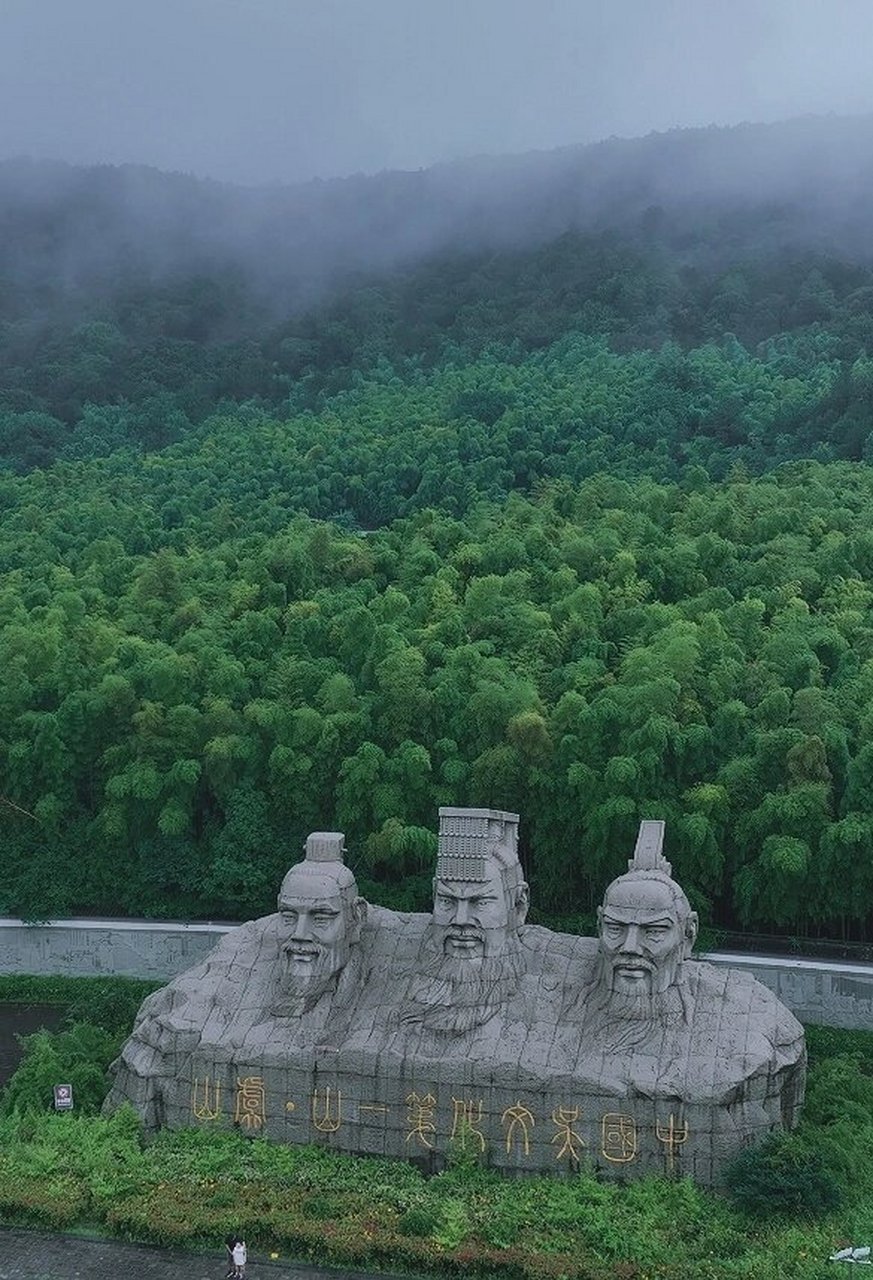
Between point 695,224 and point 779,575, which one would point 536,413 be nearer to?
point 779,575

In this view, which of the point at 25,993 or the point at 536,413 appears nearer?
the point at 25,993

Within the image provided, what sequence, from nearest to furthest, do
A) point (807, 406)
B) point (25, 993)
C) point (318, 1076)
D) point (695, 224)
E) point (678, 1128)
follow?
point (678, 1128) → point (318, 1076) → point (25, 993) → point (807, 406) → point (695, 224)

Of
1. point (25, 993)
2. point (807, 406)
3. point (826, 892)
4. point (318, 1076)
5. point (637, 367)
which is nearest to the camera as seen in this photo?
point (318, 1076)

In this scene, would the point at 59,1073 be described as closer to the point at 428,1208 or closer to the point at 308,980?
the point at 308,980

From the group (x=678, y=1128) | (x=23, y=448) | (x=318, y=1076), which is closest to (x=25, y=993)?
(x=318, y=1076)

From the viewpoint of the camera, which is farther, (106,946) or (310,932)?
(106,946)

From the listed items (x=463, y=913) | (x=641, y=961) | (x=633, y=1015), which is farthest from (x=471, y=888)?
(x=633, y=1015)

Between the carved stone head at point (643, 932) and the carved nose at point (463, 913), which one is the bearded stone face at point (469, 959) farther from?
the carved stone head at point (643, 932)
